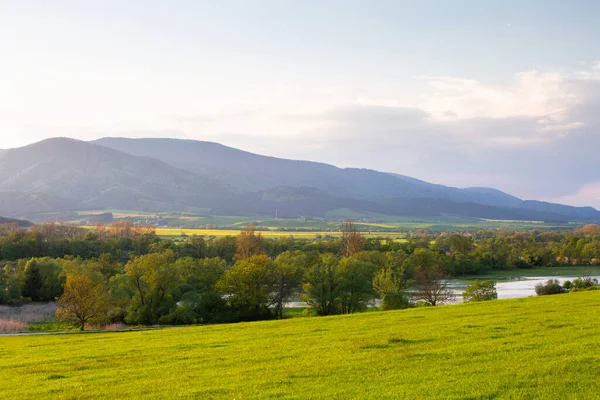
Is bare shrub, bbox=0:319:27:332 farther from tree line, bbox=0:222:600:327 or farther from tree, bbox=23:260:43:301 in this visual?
tree, bbox=23:260:43:301

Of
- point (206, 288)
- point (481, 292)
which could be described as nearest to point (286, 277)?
point (206, 288)

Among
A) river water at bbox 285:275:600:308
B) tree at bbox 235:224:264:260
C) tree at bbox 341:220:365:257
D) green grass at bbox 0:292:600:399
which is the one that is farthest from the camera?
tree at bbox 341:220:365:257

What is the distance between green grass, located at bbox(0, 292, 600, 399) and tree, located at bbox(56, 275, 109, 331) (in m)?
31.6

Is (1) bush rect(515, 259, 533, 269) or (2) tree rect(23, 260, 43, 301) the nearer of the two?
(2) tree rect(23, 260, 43, 301)

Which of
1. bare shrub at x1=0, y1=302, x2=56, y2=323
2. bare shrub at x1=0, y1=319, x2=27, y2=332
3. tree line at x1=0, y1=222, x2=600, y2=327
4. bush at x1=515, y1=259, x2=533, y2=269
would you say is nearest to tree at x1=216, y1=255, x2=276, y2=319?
tree line at x1=0, y1=222, x2=600, y2=327

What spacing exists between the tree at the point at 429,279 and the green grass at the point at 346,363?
45.0 meters

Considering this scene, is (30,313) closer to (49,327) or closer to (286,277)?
(49,327)

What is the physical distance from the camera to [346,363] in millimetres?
21500

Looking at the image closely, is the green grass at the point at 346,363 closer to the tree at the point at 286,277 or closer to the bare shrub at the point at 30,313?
the tree at the point at 286,277

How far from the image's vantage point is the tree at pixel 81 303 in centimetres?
6606

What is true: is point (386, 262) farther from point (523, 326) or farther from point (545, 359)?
point (545, 359)

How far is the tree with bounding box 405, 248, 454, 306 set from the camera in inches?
3174

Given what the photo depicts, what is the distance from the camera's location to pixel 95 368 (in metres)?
25.0

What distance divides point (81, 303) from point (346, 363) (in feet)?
176
